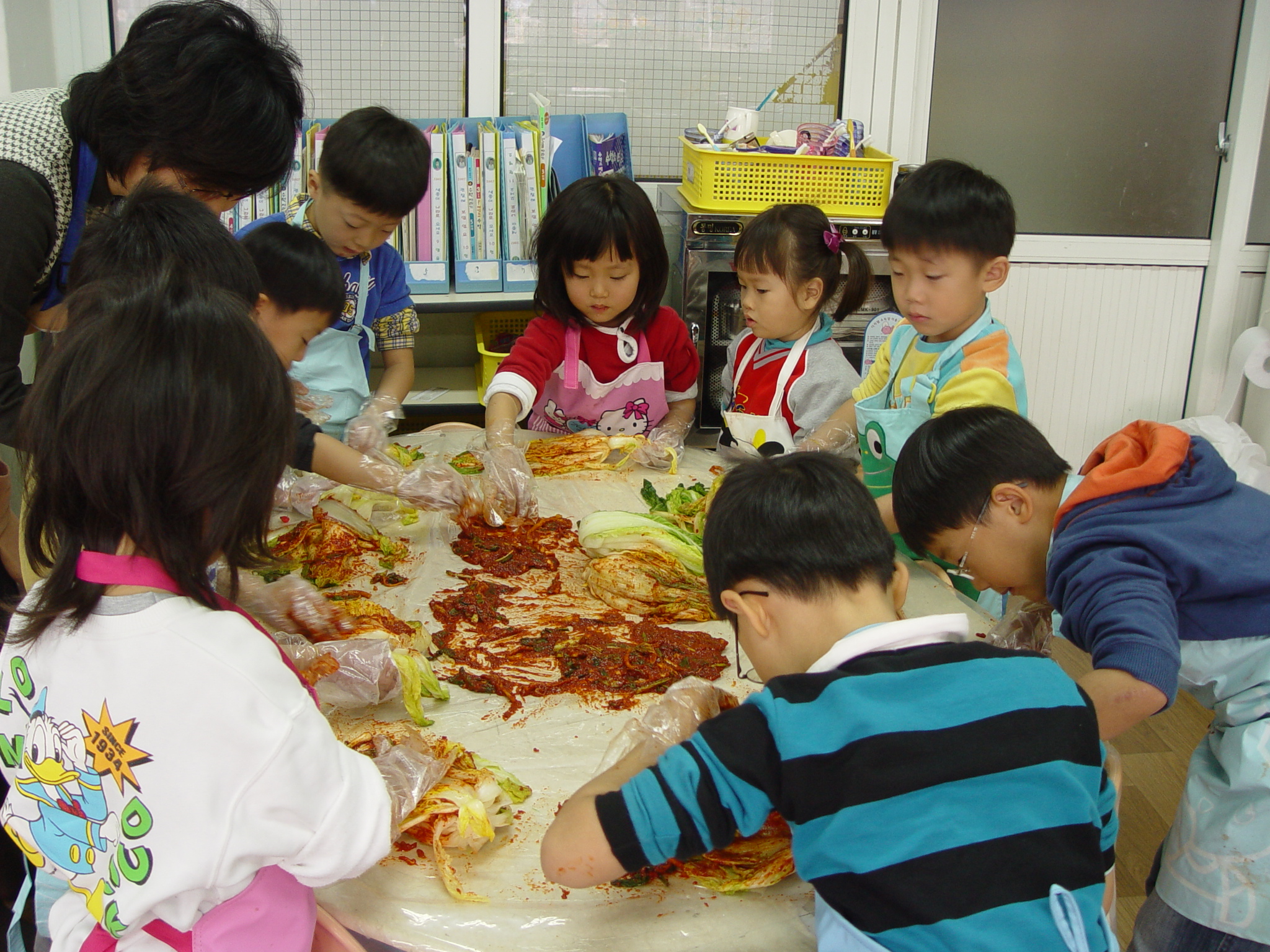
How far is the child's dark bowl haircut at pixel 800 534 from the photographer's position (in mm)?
1226

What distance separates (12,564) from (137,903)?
1265 mm

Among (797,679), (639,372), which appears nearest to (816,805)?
(797,679)

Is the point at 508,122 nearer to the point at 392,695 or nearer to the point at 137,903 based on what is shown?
the point at 392,695

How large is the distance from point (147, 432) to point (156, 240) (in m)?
0.53

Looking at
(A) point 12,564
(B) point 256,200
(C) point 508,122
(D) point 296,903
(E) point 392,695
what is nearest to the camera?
(D) point 296,903

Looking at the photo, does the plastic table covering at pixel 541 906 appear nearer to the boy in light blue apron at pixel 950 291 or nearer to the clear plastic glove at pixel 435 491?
the clear plastic glove at pixel 435 491

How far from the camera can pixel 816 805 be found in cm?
105

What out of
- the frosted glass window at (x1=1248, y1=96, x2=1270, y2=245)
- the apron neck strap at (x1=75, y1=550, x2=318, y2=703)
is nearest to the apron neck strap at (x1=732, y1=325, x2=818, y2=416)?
the apron neck strap at (x1=75, y1=550, x2=318, y2=703)

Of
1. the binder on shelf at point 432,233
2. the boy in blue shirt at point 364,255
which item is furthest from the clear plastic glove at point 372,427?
the binder on shelf at point 432,233

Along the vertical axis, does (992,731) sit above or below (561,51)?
below

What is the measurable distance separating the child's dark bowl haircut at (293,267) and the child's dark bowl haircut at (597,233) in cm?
73

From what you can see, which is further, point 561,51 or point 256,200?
point 561,51

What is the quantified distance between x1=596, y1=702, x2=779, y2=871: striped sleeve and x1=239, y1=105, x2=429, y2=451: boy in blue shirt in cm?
164

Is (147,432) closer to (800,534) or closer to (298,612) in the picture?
(298,612)
